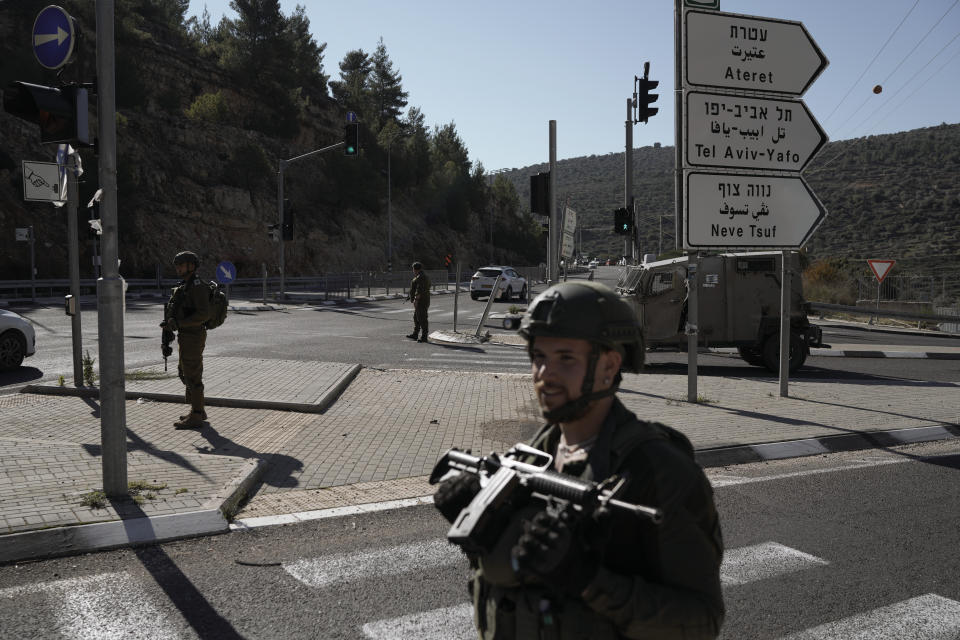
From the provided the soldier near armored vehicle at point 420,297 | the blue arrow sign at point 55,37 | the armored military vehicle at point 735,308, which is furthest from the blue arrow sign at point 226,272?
the blue arrow sign at point 55,37

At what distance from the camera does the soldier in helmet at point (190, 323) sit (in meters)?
7.98

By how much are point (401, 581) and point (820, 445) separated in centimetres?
531

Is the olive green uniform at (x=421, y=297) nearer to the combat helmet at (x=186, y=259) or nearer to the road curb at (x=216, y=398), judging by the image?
the road curb at (x=216, y=398)

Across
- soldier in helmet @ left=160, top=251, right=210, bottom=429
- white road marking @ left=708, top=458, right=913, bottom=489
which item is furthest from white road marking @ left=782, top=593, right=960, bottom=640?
soldier in helmet @ left=160, top=251, right=210, bottom=429

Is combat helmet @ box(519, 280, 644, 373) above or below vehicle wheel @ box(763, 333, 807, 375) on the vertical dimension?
above

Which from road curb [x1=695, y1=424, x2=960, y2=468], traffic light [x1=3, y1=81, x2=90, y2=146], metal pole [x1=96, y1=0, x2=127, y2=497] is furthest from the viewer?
road curb [x1=695, y1=424, x2=960, y2=468]

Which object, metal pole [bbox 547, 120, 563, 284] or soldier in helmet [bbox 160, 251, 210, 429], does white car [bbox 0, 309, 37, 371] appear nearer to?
soldier in helmet [bbox 160, 251, 210, 429]

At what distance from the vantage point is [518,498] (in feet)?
5.79

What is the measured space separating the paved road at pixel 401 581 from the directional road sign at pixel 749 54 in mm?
5998

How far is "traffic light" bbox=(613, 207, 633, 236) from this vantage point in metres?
22.2

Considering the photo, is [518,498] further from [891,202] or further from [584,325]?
[891,202]

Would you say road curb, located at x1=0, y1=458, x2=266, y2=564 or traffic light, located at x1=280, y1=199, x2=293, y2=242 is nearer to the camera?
road curb, located at x1=0, y1=458, x2=266, y2=564

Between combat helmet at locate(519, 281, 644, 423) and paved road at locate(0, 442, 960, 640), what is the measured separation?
2217mm

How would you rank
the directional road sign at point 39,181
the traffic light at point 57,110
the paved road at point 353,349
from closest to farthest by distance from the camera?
the traffic light at point 57,110
the directional road sign at point 39,181
the paved road at point 353,349
